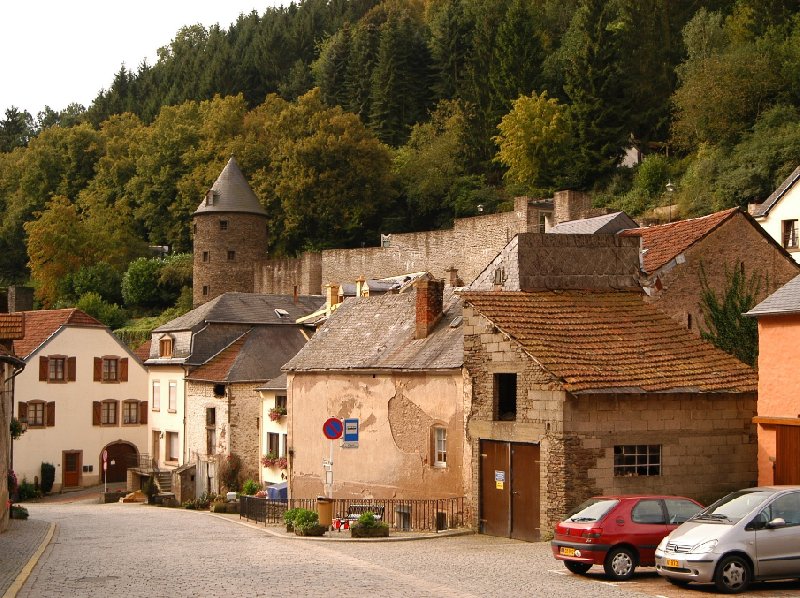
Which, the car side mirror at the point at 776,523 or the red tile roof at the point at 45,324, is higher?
the red tile roof at the point at 45,324

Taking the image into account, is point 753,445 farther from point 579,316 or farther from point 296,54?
point 296,54

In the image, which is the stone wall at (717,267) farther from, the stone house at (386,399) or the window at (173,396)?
the window at (173,396)

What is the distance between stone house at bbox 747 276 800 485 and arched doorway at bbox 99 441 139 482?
3511 centimetres

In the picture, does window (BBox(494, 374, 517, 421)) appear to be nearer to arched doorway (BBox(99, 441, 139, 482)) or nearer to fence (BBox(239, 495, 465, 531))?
fence (BBox(239, 495, 465, 531))

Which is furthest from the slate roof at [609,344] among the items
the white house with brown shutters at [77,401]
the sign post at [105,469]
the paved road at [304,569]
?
the white house with brown shutters at [77,401]

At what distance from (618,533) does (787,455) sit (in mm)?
6537

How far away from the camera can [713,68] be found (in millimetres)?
54156

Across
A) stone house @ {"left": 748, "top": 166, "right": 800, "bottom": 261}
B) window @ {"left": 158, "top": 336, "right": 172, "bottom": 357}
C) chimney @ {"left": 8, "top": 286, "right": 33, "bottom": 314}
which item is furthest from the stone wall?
chimney @ {"left": 8, "top": 286, "right": 33, "bottom": 314}

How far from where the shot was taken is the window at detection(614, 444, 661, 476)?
22203 mm

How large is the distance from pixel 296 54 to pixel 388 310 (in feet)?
266

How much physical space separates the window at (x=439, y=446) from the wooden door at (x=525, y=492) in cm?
408

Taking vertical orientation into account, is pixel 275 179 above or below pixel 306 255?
above

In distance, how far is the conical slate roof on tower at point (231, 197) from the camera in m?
69.2

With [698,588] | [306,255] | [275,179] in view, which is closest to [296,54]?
[275,179]
